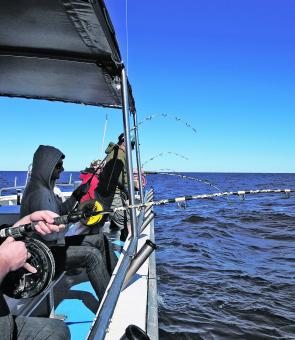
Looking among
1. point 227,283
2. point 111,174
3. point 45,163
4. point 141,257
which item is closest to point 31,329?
point 141,257

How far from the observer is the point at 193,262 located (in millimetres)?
9922

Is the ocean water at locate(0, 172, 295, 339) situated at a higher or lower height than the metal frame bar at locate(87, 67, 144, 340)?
lower

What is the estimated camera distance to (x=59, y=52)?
3699 millimetres

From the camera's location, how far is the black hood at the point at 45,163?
3527mm

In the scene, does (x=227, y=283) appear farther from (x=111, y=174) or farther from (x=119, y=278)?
(x=119, y=278)

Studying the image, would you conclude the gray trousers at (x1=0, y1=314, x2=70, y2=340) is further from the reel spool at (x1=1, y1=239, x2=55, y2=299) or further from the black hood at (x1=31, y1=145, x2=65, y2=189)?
the black hood at (x1=31, y1=145, x2=65, y2=189)

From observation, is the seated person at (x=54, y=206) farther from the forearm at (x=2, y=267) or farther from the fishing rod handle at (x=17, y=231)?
the forearm at (x=2, y=267)

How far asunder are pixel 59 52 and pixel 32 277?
227cm

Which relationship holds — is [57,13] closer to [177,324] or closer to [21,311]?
[21,311]

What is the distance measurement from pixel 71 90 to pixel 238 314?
185 inches

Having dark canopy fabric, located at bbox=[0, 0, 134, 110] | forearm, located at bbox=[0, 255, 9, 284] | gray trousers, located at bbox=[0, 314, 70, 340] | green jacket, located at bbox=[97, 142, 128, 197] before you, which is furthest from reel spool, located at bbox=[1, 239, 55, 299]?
green jacket, located at bbox=[97, 142, 128, 197]

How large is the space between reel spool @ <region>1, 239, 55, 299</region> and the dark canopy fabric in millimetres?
1550

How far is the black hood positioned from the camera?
3.53 metres

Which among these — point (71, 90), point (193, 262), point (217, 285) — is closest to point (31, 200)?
point (71, 90)
